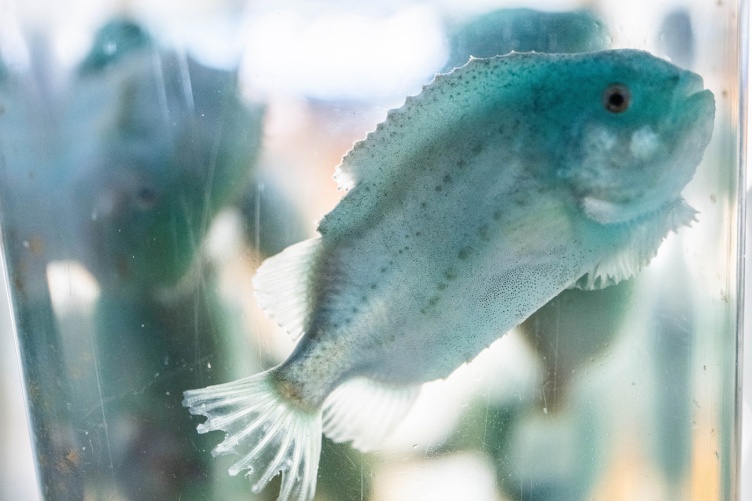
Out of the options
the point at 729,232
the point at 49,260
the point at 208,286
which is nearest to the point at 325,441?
the point at 208,286

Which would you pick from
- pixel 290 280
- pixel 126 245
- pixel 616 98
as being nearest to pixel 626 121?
pixel 616 98

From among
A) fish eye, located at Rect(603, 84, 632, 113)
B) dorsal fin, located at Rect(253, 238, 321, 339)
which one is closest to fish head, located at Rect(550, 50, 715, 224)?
fish eye, located at Rect(603, 84, 632, 113)

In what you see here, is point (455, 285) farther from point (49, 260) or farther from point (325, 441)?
point (49, 260)

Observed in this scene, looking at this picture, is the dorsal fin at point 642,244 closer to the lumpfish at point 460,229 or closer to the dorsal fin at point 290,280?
the lumpfish at point 460,229

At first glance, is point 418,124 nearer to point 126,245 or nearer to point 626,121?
point 626,121

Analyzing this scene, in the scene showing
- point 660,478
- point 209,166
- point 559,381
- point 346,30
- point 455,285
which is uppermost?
point 346,30

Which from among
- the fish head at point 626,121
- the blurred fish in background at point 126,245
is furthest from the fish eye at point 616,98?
the blurred fish in background at point 126,245

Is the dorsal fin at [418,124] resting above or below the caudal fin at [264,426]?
above
